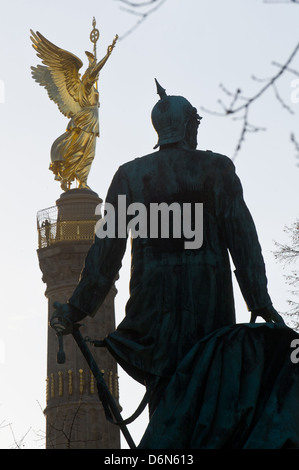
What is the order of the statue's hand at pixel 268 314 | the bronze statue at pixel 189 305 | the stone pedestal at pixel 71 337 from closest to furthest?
the bronze statue at pixel 189 305 < the statue's hand at pixel 268 314 < the stone pedestal at pixel 71 337

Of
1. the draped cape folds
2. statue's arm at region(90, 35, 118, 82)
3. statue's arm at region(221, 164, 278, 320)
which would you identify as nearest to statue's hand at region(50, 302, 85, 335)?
the draped cape folds

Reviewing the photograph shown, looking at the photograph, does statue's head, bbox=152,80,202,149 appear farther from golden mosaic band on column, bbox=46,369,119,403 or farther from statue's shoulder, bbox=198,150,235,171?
golden mosaic band on column, bbox=46,369,119,403

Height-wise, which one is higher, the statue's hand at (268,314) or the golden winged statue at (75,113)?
the golden winged statue at (75,113)

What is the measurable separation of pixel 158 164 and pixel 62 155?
36985 mm

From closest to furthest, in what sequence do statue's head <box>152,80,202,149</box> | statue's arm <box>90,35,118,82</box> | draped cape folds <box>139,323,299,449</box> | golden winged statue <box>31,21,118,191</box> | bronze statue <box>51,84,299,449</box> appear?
draped cape folds <box>139,323,299,449</box> → bronze statue <box>51,84,299,449</box> → statue's head <box>152,80,202,149</box> → golden winged statue <box>31,21,118,191</box> → statue's arm <box>90,35,118,82</box>

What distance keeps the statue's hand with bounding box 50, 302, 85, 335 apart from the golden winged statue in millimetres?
Result: 35851

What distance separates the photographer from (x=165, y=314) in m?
6.94

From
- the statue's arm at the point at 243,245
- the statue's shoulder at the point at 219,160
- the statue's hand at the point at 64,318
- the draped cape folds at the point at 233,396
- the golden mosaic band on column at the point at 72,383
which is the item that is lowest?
the golden mosaic band on column at the point at 72,383

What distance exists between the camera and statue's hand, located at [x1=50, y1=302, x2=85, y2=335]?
706cm

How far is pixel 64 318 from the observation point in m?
7.09

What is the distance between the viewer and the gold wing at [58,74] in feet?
136

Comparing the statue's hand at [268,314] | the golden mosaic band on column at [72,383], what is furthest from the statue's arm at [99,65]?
the statue's hand at [268,314]

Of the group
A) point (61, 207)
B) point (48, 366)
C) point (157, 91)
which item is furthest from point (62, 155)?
point (157, 91)

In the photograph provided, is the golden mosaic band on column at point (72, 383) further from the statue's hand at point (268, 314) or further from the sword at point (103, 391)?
the statue's hand at point (268, 314)
